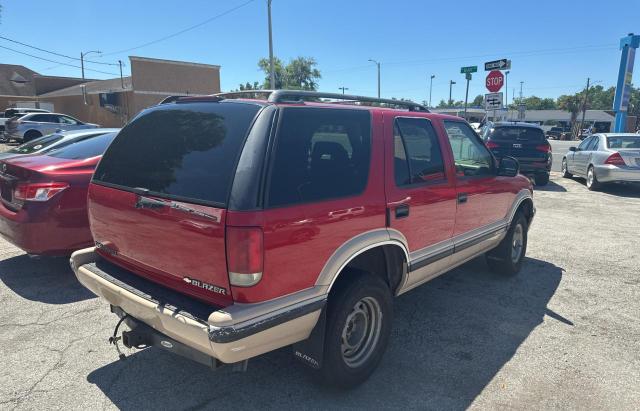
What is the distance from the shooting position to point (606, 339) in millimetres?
3742

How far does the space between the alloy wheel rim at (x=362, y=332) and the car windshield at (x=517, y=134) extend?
34.3 ft

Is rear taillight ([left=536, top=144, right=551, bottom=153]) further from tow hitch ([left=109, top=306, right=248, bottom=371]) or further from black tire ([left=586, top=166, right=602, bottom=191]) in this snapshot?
tow hitch ([left=109, top=306, right=248, bottom=371])

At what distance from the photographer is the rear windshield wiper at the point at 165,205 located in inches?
90.3

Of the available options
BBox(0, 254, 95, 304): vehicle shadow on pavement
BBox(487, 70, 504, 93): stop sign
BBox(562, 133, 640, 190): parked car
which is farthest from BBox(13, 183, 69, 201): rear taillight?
BBox(487, 70, 504, 93): stop sign

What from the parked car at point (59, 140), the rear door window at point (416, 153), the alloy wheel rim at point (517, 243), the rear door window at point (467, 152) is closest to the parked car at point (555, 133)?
the alloy wheel rim at point (517, 243)

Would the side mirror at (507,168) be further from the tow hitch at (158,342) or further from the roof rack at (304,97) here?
the tow hitch at (158,342)

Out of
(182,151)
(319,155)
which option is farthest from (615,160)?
(182,151)

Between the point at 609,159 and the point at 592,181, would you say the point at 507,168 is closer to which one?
the point at 609,159

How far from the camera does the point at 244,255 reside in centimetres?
219

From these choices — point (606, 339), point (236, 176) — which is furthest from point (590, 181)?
point (236, 176)

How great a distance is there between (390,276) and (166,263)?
1624 millimetres

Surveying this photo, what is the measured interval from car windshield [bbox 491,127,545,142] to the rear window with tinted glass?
10997 millimetres

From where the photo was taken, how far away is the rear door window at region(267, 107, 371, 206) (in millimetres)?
2375

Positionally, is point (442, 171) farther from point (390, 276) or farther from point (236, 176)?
point (236, 176)
